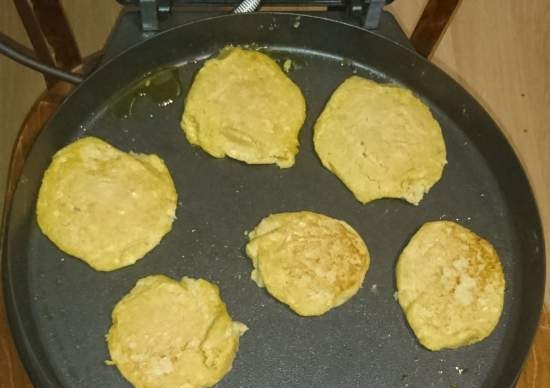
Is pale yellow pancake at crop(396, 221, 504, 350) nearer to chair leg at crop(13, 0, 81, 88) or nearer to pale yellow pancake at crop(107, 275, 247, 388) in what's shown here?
pale yellow pancake at crop(107, 275, 247, 388)

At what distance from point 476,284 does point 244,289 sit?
0.40 m

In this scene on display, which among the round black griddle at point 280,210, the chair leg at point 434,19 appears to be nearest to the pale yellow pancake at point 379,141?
the round black griddle at point 280,210

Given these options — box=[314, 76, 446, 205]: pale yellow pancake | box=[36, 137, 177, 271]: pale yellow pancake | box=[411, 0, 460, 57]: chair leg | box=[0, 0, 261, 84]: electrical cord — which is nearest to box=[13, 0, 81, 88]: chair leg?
box=[0, 0, 261, 84]: electrical cord

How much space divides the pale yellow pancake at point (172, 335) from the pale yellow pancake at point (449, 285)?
295 millimetres

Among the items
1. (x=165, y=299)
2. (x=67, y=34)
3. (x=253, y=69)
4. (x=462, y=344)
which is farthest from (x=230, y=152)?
(x=462, y=344)

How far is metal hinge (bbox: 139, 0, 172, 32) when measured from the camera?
1176mm

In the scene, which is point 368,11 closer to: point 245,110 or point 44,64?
point 245,110

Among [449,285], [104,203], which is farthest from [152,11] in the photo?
[449,285]

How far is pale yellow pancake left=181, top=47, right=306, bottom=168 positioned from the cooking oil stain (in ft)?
0.13

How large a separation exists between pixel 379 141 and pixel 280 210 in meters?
0.23

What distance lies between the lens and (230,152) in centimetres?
118

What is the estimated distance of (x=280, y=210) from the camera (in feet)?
3.82

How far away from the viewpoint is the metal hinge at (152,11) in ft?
3.86

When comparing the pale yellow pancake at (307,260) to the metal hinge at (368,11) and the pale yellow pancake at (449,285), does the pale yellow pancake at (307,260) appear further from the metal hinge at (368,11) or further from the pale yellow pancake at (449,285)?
the metal hinge at (368,11)
